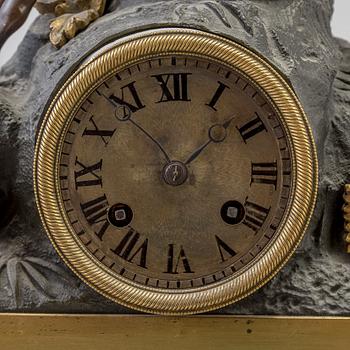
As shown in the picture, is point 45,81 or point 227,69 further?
point 45,81

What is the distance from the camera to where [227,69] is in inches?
40.8

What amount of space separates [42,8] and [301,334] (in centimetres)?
49

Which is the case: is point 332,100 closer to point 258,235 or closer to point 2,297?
point 258,235

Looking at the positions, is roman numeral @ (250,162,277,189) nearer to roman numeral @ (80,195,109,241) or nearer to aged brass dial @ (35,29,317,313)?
aged brass dial @ (35,29,317,313)

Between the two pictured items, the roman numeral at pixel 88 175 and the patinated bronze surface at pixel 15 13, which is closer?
the roman numeral at pixel 88 175

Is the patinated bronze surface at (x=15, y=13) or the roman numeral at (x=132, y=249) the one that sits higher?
the patinated bronze surface at (x=15, y=13)

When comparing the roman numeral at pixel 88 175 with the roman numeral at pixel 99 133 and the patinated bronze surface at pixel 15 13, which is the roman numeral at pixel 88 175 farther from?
the patinated bronze surface at pixel 15 13

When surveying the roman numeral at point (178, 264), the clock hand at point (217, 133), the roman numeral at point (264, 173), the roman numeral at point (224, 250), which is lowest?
the roman numeral at point (178, 264)

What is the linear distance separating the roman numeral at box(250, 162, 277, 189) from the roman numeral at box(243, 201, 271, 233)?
0.08 feet

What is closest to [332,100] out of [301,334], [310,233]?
[310,233]

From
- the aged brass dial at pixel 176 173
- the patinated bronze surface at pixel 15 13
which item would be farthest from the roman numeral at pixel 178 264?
the patinated bronze surface at pixel 15 13

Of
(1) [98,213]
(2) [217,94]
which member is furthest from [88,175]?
(2) [217,94]

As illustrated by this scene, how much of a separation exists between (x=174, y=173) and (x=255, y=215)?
9 cm

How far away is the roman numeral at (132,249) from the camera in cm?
106
